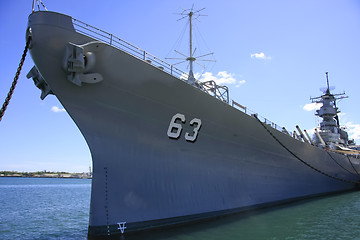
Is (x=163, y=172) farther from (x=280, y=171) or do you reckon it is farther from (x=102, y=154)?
(x=280, y=171)

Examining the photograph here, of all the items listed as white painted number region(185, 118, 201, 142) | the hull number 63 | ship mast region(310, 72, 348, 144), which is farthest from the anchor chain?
ship mast region(310, 72, 348, 144)

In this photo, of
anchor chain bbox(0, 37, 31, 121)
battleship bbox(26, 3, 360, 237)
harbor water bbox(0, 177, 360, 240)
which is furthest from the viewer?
harbor water bbox(0, 177, 360, 240)

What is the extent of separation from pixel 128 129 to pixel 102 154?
34.5 inches

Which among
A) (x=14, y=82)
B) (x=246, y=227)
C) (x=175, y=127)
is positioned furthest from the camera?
(x=246, y=227)

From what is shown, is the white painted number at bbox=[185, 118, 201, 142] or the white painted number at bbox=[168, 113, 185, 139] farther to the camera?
the white painted number at bbox=[185, 118, 201, 142]

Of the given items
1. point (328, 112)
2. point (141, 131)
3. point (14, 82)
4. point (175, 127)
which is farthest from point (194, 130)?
point (328, 112)

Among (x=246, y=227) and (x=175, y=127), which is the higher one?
(x=175, y=127)

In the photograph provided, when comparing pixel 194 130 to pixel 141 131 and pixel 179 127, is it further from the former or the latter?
pixel 141 131

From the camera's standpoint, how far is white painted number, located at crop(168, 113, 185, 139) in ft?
23.2

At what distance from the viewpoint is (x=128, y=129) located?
6352mm

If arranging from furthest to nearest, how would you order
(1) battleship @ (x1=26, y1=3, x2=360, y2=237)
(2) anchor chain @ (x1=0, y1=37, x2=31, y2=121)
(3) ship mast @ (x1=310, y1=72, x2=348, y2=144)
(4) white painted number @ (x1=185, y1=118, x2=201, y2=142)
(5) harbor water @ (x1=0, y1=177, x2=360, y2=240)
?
(3) ship mast @ (x1=310, y1=72, x2=348, y2=144) → (4) white painted number @ (x1=185, y1=118, x2=201, y2=142) → (5) harbor water @ (x1=0, y1=177, x2=360, y2=240) → (1) battleship @ (x1=26, y1=3, x2=360, y2=237) → (2) anchor chain @ (x1=0, y1=37, x2=31, y2=121)

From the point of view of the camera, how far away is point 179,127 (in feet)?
23.8

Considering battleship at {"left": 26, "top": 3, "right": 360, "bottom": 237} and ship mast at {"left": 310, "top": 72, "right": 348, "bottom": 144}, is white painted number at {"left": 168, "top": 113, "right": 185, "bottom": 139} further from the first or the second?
ship mast at {"left": 310, "top": 72, "right": 348, "bottom": 144}

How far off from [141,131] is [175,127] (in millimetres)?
1070
